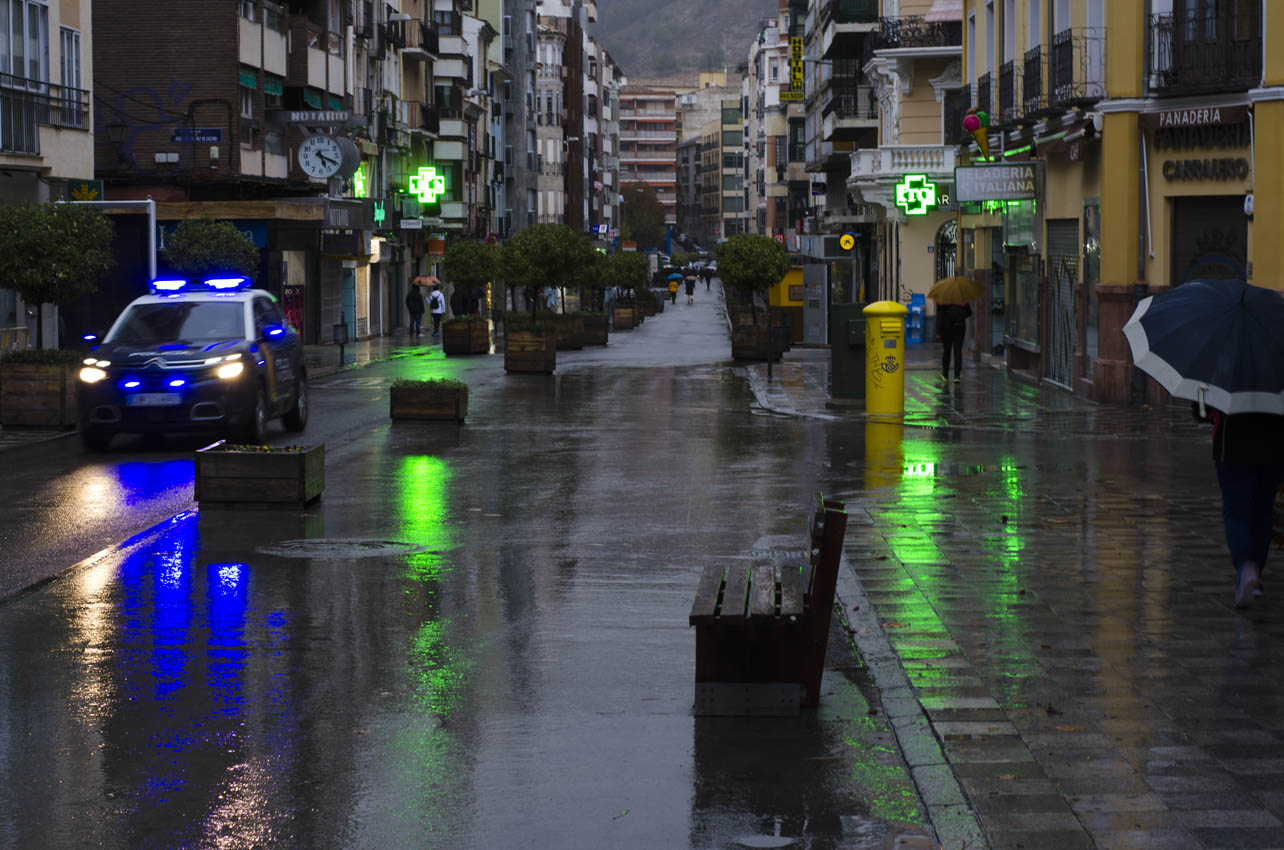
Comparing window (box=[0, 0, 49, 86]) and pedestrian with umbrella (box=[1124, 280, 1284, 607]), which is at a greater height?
window (box=[0, 0, 49, 86])

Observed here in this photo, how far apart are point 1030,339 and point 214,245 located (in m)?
17.7

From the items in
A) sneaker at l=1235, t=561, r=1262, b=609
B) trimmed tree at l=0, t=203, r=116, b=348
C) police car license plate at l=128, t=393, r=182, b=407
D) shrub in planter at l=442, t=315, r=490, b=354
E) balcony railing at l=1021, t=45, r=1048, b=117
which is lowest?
sneaker at l=1235, t=561, r=1262, b=609

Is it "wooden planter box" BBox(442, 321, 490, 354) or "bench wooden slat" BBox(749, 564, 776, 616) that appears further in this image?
"wooden planter box" BBox(442, 321, 490, 354)

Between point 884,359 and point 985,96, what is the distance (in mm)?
12484

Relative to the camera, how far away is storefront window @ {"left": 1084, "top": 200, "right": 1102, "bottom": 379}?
27047 millimetres

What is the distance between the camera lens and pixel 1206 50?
24547 millimetres

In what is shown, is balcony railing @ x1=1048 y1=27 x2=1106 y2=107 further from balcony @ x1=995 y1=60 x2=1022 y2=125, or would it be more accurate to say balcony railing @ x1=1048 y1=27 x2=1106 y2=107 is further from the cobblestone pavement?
the cobblestone pavement

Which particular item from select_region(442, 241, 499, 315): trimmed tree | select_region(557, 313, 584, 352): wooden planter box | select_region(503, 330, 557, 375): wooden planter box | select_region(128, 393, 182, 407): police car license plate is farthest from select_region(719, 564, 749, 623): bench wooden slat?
select_region(442, 241, 499, 315): trimmed tree

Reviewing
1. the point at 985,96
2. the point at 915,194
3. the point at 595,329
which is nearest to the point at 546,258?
the point at 595,329

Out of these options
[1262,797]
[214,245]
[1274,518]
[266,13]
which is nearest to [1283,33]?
[1274,518]

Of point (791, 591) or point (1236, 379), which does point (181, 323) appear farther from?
point (791, 591)

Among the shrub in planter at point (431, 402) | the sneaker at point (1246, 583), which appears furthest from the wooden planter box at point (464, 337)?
the sneaker at point (1246, 583)

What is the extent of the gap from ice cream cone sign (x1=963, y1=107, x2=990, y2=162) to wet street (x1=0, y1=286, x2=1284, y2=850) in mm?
17170

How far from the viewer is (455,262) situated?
5372 centimetres
